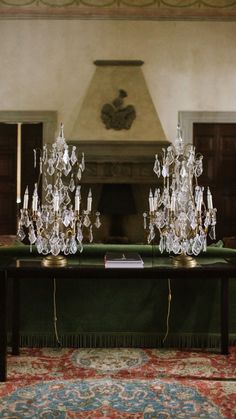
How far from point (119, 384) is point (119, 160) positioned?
13.3 ft

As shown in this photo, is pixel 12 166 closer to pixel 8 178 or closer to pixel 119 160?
pixel 8 178

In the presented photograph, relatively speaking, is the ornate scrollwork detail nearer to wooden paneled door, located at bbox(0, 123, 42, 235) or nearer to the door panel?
wooden paneled door, located at bbox(0, 123, 42, 235)

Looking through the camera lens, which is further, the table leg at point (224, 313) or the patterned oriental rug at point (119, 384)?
the table leg at point (224, 313)

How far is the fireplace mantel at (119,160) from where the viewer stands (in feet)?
20.0

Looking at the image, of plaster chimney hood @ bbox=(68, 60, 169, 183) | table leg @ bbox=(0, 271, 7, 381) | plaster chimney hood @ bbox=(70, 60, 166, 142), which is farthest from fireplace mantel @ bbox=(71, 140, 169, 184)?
table leg @ bbox=(0, 271, 7, 381)

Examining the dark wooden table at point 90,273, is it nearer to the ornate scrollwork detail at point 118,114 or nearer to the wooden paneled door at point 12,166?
the ornate scrollwork detail at point 118,114

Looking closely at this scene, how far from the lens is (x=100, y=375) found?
8.34 ft

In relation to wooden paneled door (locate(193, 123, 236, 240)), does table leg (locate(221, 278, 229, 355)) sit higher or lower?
lower

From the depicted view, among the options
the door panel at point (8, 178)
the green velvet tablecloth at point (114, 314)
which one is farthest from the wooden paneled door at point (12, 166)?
the green velvet tablecloth at point (114, 314)

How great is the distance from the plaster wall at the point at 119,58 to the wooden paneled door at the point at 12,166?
346 mm

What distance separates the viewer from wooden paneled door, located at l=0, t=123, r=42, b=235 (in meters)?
6.50

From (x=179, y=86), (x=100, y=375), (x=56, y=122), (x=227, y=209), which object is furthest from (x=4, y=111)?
(x=100, y=375)

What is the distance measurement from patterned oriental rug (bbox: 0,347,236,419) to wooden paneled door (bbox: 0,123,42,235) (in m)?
3.79

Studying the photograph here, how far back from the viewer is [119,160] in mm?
6125
